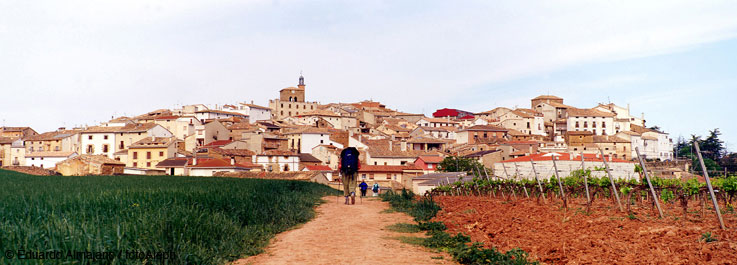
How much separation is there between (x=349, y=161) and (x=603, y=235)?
40.7ft

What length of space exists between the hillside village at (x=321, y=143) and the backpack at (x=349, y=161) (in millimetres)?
27820

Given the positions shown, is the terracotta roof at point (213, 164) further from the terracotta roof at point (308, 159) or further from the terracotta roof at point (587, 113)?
the terracotta roof at point (587, 113)

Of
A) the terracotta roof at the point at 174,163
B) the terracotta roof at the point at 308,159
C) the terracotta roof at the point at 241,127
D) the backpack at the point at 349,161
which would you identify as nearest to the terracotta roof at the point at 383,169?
the terracotta roof at the point at 308,159

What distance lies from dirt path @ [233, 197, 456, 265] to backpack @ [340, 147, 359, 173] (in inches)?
232

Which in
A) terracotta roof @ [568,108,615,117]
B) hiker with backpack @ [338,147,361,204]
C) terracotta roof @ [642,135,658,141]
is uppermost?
terracotta roof @ [568,108,615,117]

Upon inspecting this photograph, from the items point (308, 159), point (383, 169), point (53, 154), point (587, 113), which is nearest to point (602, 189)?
point (383, 169)

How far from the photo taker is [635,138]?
113 meters

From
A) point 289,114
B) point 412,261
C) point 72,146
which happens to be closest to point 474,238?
point 412,261

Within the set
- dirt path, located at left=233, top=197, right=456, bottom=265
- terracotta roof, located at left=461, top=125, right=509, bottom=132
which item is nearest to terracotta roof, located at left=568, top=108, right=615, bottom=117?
terracotta roof, located at left=461, top=125, right=509, bottom=132

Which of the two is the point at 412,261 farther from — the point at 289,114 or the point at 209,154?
the point at 289,114

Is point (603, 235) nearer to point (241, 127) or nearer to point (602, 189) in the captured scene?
point (602, 189)

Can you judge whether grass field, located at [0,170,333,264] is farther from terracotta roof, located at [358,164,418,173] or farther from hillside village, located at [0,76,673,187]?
terracotta roof, located at [358,164,418,173]

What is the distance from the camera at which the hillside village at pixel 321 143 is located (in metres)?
71.6

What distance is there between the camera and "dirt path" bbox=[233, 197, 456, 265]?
10.4 m
